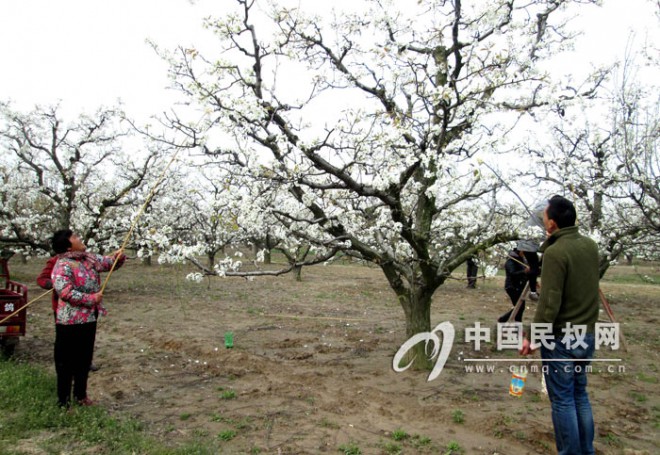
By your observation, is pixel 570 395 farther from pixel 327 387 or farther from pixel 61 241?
pixel 61 241

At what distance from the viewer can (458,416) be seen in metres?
4.50

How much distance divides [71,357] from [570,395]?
453cm

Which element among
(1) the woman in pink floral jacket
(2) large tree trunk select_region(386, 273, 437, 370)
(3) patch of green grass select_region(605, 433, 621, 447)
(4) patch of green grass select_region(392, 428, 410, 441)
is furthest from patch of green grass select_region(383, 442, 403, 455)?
(1) the woman in pink floral jacket

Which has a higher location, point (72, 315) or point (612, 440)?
point (72, 315)

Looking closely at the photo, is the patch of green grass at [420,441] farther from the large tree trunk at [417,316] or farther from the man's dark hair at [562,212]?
the man's dark hair at [562,212]

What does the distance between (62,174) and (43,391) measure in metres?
9.39

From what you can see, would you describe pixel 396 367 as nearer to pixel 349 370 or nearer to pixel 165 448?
pixel 349 370

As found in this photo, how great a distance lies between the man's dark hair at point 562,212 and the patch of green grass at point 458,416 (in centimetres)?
225

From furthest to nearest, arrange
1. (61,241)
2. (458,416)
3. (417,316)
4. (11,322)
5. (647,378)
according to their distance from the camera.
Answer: (11,322), (417,316), (647,378), (61,241), (458,416)

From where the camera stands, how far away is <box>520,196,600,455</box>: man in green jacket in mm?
3131

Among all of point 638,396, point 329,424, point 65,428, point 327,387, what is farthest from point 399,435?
point 638,396

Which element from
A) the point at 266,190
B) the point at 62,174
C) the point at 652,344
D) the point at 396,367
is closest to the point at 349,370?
the point at 396,367

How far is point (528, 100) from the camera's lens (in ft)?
18.6

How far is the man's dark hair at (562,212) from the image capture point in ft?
10.7
